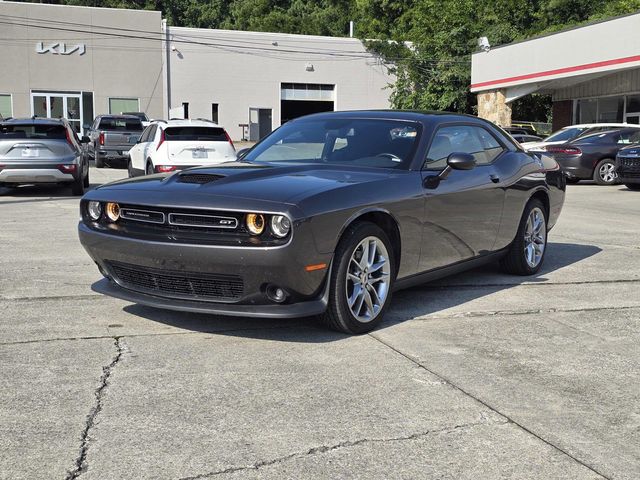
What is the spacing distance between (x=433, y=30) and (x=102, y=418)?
47656 mm

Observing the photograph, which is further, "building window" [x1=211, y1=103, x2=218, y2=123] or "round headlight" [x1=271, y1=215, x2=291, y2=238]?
"building window" [x1=211, y1=103, x2=218, y2=123]

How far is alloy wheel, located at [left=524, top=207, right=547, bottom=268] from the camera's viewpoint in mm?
7422

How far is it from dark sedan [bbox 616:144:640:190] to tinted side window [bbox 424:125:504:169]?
460 inches

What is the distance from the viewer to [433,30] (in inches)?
1922

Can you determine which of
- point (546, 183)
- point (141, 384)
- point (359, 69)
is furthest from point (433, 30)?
point (141, 384)

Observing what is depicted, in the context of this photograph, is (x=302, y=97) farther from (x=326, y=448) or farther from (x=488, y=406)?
(x=326, y=448)

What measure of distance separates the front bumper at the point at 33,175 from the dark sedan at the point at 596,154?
1181cm

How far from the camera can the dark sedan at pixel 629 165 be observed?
17.6m


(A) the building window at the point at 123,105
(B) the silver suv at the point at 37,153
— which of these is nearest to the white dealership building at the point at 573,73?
(A) the building window at the point at 123,105

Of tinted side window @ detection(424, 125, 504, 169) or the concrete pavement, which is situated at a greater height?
tinted side window @ detection(424, 125, 504, 169)

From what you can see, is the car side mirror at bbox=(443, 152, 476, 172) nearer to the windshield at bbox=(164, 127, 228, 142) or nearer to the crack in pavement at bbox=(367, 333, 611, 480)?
the crack in pavement at bbox=(367, 333, 611, 480)

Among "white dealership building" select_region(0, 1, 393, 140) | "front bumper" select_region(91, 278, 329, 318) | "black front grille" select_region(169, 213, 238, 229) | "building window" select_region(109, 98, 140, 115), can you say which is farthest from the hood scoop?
"building window" select_region(109, 98, 140, 115)

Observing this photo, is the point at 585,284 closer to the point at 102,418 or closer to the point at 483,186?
the point at 483,186

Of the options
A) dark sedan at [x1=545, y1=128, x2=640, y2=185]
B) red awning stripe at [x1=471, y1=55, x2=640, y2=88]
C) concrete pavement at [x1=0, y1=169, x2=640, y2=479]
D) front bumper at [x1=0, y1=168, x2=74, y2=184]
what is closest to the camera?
concrete pavement at [x1=0, y1=169, x2=640, y2=479]
